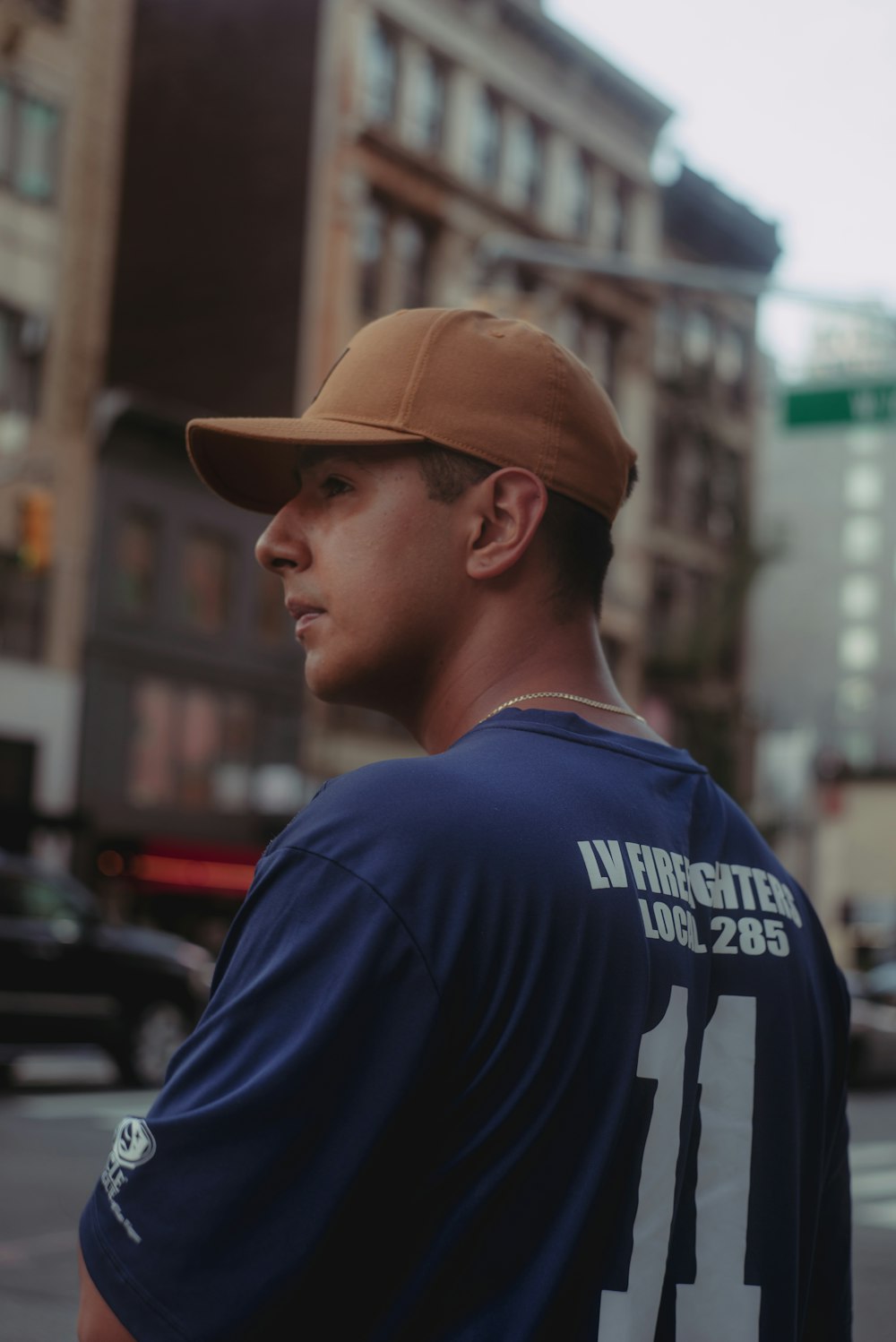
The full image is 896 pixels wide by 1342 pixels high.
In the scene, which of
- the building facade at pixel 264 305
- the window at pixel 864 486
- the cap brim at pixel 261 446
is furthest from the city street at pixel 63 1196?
the window at pixel 864 486

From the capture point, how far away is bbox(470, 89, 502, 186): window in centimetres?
3888

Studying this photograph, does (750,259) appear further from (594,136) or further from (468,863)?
(468,863)

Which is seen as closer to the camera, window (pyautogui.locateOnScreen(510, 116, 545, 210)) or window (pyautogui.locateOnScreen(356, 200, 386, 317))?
window (pyautogui.locateOnScreen(356, 200, 386, 317))

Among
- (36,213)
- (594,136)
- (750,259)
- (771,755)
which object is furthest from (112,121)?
(771,755)

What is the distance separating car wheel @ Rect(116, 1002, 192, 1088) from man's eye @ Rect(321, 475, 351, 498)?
50.4ft

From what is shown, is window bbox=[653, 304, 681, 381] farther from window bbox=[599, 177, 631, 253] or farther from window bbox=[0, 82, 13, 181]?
window bbox=[0, 82, 13, 181]

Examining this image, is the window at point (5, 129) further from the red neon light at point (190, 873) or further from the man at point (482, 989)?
the man at point (482, 989)

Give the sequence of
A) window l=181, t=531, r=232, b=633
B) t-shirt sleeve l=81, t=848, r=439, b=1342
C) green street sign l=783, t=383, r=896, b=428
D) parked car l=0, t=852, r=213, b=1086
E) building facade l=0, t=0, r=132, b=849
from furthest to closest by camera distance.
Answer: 1. window l=181, t=531, r=232, b=633
2. building facade l=0, t=0, r=132, b=849
3. parked car l=0, t=852, r=213, b=1086
4. green street sign l=783, t=383, r=896, b=428
5. t-shirt sleeve l=81, t=848, r=439, b=1342

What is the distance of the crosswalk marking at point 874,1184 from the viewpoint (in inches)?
406

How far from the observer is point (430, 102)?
124 feet

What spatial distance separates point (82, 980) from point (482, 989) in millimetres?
15674

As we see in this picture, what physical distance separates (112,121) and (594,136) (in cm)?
1432

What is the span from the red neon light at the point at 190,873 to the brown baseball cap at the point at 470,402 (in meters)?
28.8

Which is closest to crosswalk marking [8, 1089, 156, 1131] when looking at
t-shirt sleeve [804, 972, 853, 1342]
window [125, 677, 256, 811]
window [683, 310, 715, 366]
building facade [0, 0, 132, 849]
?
t-shirt sleeve [804, 972, 853, 1342]
